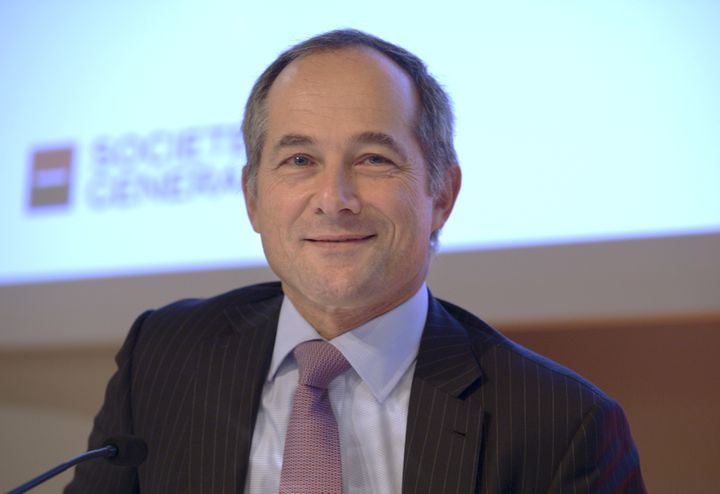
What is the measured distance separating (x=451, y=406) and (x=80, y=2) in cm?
211

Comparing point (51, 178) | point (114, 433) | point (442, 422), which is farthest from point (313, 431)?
point (51, 178)

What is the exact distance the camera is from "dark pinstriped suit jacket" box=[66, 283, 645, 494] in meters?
1.57

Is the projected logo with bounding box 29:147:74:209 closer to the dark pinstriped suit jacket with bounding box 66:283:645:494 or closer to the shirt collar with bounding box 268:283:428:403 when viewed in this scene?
the dark pinstriped suit jacket with bounding box 66:283:645:494

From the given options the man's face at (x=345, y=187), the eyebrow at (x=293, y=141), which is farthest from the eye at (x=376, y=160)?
the eyebrow at (x=293, y=141)

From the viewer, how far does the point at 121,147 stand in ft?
9.05

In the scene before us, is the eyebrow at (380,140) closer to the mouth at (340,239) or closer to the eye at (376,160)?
the eye at (376,160)

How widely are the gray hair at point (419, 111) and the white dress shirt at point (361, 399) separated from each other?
309 millimetres

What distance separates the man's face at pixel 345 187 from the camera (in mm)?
1638

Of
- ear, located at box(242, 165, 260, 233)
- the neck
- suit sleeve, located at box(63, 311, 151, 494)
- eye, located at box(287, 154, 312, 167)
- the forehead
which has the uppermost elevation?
the forehead

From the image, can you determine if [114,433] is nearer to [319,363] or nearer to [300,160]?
[319,363]

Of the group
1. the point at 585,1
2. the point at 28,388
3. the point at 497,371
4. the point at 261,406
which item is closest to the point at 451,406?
the point at 497,371

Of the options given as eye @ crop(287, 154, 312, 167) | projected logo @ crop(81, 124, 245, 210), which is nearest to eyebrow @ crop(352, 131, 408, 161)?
eye @ crop(287, 154, 312, 167)

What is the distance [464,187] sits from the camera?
237 cm

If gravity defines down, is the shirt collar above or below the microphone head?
above
